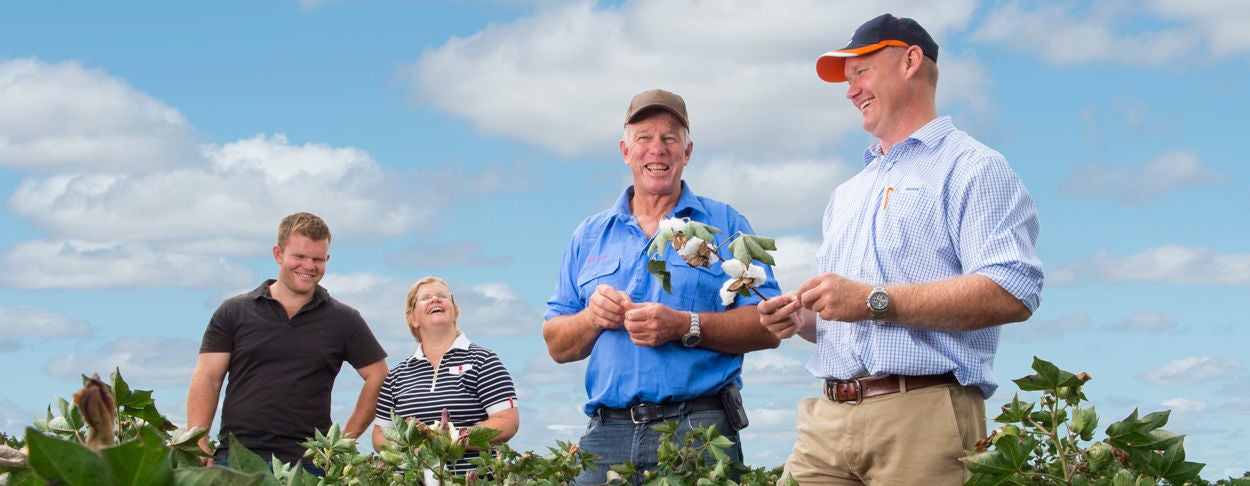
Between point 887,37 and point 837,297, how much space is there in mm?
1012

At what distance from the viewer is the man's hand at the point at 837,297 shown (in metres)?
3.21

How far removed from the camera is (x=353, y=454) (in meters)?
3.18

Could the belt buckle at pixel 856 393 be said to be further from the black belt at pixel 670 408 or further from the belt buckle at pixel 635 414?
the belt buckle at pixel 635 414

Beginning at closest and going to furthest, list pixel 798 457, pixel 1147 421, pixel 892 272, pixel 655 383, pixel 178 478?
pixel 178 478
pixel 1147 421
pixel 892 272
pixel 798 457
pixel 655 383

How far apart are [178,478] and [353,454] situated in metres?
2.39

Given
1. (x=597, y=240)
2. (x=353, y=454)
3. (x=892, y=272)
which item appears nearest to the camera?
(x=353, y=454)

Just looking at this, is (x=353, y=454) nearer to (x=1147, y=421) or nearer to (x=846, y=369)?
(x=846, y=369)

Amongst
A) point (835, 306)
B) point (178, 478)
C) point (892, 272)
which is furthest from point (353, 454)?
point (178, 478)

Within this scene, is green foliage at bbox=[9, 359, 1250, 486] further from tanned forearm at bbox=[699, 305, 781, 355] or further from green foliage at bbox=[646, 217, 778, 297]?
tanned forearm at bbox=[699, 305, 781, 355]

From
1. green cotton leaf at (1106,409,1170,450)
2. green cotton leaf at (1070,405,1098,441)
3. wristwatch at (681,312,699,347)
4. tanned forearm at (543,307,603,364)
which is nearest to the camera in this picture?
green cotton leaf at (1070,405,1098,441)

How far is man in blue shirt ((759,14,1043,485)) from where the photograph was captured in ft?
10.6

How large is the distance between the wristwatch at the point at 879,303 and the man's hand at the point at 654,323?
3.72ft

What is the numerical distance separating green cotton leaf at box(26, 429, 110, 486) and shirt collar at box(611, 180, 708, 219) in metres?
4.01

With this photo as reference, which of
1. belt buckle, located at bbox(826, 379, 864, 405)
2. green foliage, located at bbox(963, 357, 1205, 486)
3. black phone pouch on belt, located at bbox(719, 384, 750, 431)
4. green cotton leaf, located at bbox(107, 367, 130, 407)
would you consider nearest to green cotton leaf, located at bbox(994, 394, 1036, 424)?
green foliage, located at bbox(963, 357, 1205, 486)
